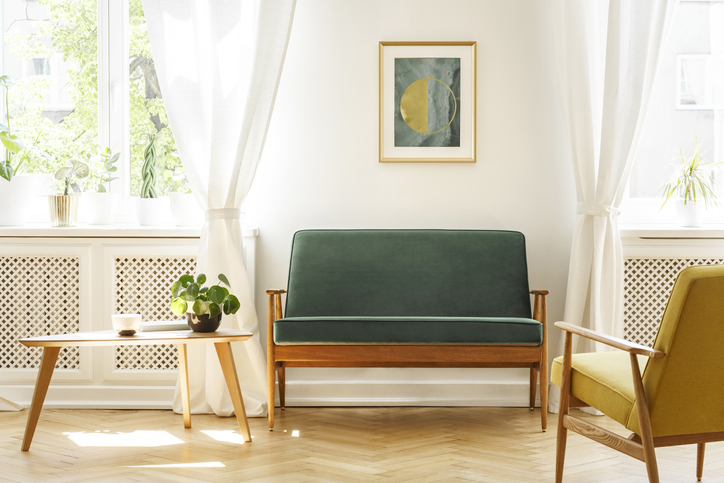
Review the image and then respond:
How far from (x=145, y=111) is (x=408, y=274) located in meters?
1.78

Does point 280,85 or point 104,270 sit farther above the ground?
point 280,85

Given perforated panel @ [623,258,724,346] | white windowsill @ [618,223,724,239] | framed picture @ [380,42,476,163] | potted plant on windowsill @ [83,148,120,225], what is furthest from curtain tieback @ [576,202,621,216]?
potted plant on windowsill @ [83,148,120,225]

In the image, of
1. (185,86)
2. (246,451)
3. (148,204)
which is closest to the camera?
(246,451)


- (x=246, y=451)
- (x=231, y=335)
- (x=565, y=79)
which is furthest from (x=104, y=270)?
(x=565, y=79)

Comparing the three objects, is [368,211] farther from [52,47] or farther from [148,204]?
[52,47]

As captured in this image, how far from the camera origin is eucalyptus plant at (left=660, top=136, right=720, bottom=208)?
133 inches

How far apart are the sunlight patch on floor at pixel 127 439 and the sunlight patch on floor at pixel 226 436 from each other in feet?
0.47

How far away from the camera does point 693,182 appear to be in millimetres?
3381

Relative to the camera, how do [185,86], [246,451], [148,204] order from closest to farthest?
[246,451]
[185,86]
[148,204]

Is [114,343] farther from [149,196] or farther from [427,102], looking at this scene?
[427,102]

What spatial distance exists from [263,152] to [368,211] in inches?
26.6

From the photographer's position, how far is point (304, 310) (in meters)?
3.15

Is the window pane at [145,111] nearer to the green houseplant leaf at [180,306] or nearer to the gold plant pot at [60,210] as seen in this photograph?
the gold plant pot at [60,210]

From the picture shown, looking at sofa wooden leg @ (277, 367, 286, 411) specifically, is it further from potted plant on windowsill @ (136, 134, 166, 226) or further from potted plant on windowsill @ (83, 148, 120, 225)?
potted plant on windowsill @ (83, 148, 120, 225)
